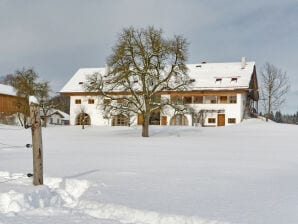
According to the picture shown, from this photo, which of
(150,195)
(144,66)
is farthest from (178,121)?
(150,195)

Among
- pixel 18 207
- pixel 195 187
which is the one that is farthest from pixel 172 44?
pixel 18 207

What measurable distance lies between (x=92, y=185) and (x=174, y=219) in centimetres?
329

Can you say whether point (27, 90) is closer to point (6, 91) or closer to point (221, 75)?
point (6, 91)

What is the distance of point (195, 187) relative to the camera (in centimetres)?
949

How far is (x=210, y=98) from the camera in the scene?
176ft

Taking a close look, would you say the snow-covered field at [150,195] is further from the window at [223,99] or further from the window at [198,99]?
the window at [198,99]

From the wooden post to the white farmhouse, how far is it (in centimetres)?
3889

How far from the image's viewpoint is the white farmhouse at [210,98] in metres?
51.5

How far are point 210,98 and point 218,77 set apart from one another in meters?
3.36

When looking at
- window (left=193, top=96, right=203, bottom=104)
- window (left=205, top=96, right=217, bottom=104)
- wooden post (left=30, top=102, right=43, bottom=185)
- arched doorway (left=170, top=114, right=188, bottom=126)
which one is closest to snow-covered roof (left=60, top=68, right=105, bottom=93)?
arched doorway (left=170, top=114, right=188, bottom=126)

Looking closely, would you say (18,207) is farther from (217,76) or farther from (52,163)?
(217,76)

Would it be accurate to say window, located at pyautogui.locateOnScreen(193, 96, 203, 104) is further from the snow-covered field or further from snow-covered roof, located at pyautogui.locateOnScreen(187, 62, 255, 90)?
the snow-covered field

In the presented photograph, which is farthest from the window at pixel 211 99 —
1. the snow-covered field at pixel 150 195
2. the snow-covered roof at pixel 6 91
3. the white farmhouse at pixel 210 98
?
the snow-covered field at pixel 150 195

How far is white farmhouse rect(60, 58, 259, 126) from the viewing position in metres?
51.5
